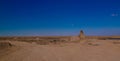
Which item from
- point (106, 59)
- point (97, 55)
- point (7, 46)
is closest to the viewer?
point (106, 59)

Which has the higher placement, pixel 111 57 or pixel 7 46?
pixel 7 46

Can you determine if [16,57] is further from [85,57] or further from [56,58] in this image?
[85,57]

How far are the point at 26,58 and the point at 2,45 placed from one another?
231 inches

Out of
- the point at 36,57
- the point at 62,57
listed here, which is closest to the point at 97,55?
the point at 62,57

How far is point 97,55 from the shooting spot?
14.1 meters

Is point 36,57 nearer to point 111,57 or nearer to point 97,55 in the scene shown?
point 97,55

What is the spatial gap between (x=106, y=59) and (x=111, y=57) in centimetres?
73

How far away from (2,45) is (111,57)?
1016cm

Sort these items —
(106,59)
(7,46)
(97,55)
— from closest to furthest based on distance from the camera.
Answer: (106,59)
(97,55)
(7,46)

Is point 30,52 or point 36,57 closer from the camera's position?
point 36,57

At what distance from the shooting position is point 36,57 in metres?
13.3

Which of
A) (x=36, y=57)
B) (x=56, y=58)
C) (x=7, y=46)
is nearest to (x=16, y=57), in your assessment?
(x=36, y=57)

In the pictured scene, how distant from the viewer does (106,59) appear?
13.2 metres

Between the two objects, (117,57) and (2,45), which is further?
(2,45)
